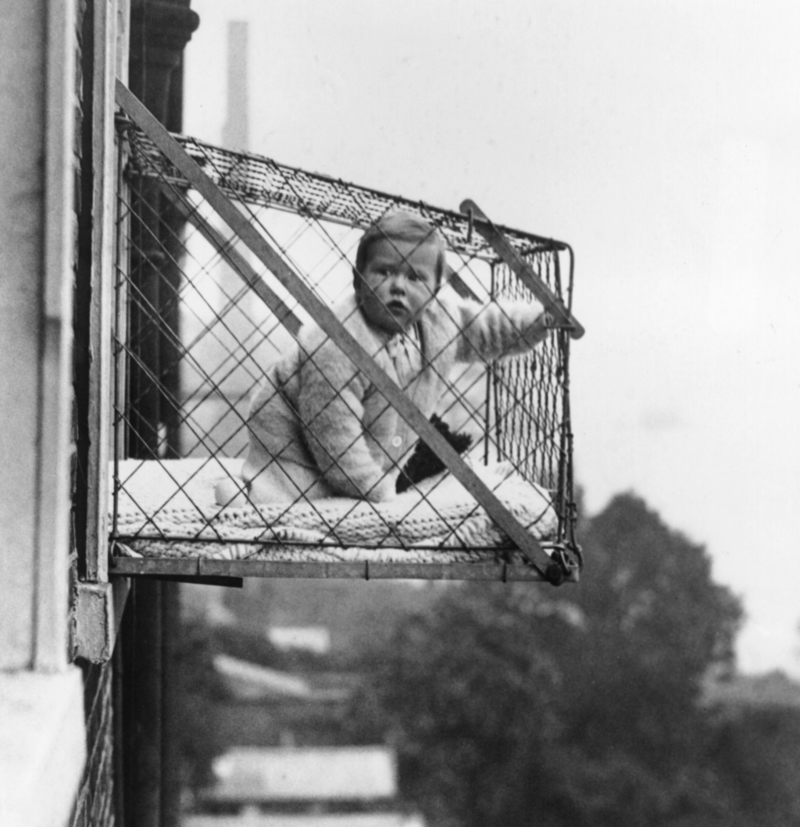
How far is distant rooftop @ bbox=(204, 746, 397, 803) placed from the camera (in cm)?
1241

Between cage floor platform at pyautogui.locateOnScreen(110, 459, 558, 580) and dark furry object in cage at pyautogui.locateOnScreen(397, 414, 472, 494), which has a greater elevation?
dark furry object in cage at pyautogui.locateOnScreen(397, 414, 472, 494)

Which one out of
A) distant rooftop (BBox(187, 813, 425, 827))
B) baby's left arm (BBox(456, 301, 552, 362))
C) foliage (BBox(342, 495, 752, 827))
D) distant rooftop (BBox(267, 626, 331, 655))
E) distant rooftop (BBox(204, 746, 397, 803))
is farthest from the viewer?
distant rooftop (BBox(267, 626, 331, 655))

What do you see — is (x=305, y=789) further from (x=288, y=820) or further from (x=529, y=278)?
(x=529, y=278)

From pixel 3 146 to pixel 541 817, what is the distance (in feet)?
48.5

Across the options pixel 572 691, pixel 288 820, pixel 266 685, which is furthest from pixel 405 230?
pixel 572 691

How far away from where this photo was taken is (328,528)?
179 cm

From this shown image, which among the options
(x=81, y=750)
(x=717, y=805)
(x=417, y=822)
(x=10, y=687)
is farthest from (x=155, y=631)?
(x=717, y=805)

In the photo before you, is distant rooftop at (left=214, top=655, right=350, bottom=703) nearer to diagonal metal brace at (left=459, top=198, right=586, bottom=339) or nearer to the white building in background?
the white building in background

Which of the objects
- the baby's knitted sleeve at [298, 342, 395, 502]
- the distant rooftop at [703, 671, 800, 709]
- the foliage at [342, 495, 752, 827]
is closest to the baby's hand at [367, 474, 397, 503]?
the baby's knitted sleeve at [298, 342, 395, 502]

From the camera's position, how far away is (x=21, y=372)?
4.75 ft

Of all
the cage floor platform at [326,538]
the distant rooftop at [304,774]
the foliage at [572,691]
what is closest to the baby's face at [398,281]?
the cage floor platform at [326,538]

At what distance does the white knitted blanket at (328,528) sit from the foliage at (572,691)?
45.1 ft

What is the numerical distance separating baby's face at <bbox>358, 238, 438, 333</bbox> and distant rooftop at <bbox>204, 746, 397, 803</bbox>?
429 inches

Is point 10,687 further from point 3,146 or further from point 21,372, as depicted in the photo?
point 3,146
